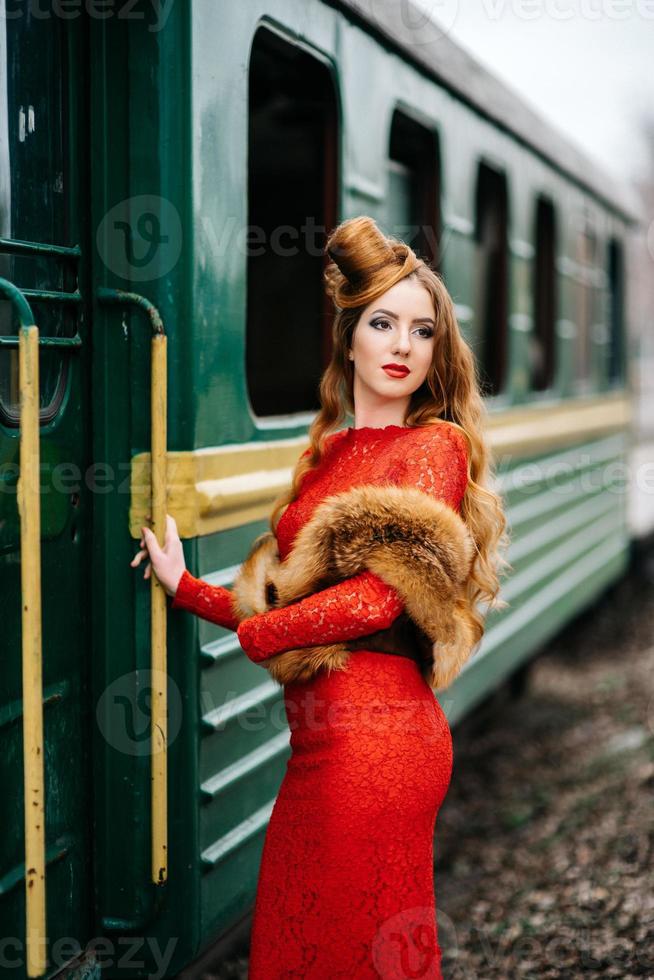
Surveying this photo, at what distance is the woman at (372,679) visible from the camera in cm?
204

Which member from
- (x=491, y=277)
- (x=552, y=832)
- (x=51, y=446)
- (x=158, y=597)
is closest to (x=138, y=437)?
(x=51, y=446)

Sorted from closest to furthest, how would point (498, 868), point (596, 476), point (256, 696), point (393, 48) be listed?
point (256, 696) < point (393, 48) < point (498, 868) < point (596, 476)

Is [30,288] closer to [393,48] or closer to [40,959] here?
[40,959]

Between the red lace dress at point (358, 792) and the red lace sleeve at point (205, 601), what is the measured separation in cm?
22

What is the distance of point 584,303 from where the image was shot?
639cm

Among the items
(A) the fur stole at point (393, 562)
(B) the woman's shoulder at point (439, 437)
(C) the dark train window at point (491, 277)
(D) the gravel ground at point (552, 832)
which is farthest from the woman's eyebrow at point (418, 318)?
(C) the dark train window at point (491, 277)

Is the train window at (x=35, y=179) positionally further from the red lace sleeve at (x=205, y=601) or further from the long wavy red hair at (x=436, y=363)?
the long wavy red hair at (x=436, y=363)

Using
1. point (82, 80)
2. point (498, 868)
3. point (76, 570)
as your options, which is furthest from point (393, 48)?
point (498, 868)

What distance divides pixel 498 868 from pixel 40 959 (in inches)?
113

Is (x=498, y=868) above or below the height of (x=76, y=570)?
below

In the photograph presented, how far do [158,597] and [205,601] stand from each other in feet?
0.37

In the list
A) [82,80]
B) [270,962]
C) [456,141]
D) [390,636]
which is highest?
[456,141]

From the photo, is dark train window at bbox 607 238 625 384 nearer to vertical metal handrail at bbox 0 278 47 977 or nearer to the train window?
the train window

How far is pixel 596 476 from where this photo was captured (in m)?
6.78
